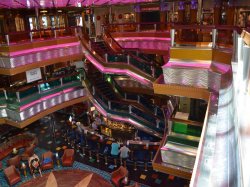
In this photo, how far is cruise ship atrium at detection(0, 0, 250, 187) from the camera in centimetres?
337

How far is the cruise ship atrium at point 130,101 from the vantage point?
337 cm

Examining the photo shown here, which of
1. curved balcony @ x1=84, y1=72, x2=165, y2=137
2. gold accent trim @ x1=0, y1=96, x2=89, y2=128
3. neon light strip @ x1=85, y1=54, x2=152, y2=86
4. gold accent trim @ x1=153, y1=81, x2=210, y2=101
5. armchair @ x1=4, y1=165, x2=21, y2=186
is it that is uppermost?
gold accent trim @ x1=153, y1=81, x2=210, y2=101

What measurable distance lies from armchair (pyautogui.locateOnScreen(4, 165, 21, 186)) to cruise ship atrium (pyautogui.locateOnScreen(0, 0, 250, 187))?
48mm

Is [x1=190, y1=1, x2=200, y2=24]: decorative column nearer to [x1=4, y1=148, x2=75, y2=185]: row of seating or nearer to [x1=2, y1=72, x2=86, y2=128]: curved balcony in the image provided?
[x1=2, y1=72, x2=86, y2=128]: curved balcony

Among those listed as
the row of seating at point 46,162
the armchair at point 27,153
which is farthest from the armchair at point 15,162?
the armchair at point 27,153

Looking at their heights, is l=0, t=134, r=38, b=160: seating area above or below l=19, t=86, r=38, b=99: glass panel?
below

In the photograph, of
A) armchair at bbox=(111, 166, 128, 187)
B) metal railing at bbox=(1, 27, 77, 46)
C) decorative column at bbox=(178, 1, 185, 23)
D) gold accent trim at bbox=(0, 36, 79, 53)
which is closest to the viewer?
armchair at bbox=(111, 166, 128, 187)

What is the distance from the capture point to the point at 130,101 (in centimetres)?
1338

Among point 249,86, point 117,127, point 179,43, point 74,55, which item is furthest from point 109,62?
point 249,86

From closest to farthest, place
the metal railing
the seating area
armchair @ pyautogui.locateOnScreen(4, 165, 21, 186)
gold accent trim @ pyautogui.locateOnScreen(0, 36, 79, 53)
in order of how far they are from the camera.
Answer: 1. armchair @ pyautogui.locateOnScreen(4, 165, 21, 186)
2. gold accent trim @ pyautogui.locateOnScreen(0, 36, 79, 53)
3. the metal railing
4. the seating area

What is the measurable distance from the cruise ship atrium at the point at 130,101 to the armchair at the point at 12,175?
0.16 ft

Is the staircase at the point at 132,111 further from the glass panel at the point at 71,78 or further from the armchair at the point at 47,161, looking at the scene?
the armchair at the point at 47,161

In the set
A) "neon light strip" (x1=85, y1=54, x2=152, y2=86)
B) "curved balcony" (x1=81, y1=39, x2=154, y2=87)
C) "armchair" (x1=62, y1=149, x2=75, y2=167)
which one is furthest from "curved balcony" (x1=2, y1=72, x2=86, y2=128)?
"armchair" (x1=62, y1=149, x2=75, y2=167)

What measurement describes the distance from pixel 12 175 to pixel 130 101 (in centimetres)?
671
